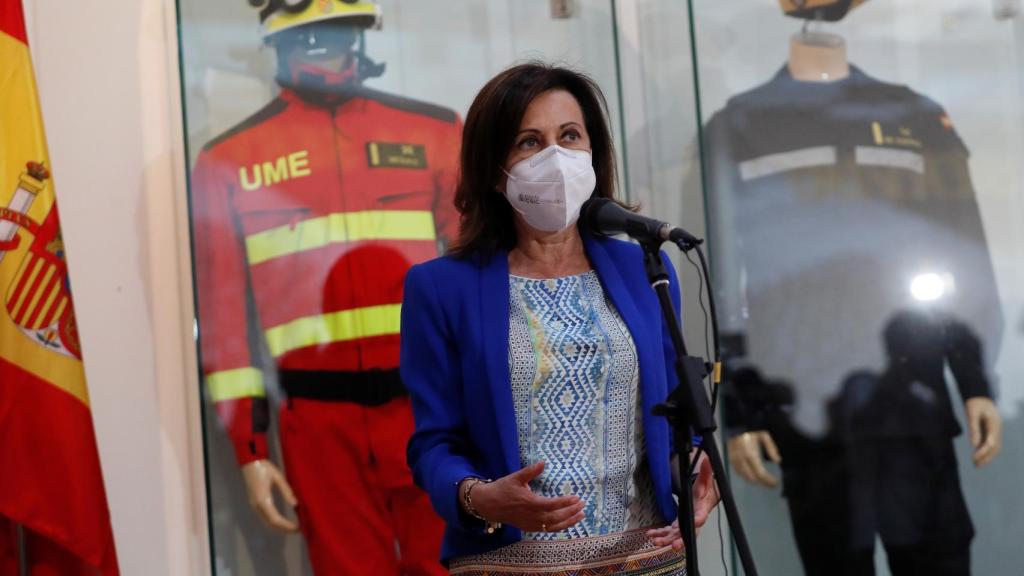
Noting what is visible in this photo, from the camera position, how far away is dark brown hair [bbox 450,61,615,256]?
181cm

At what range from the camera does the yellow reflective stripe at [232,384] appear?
270 centimetres

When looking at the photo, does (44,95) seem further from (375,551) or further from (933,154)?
(933,154)

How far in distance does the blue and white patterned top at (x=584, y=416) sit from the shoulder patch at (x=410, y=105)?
1310 millimetres

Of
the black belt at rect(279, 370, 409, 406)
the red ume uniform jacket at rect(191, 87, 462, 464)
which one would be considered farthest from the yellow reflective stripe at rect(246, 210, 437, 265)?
the black belt at rect(279, 370, 409, 406)

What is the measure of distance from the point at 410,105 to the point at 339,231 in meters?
0.38

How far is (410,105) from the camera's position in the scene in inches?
115

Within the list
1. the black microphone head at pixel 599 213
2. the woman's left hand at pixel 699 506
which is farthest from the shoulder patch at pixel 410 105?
the woman's left hand at pixel 699 506

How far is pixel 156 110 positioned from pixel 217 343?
611 millimetres

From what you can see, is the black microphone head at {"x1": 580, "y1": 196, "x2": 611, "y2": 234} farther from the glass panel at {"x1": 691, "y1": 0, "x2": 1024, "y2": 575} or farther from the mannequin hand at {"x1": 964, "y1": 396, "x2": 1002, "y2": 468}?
the mannequin hand at {"x1": 964, "y1": 396, "x2": 1002, "y2": 468}

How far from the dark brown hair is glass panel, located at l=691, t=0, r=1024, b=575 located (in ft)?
4.28

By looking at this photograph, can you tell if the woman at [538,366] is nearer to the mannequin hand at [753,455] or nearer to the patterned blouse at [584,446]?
the patterned blouse at [584,446]

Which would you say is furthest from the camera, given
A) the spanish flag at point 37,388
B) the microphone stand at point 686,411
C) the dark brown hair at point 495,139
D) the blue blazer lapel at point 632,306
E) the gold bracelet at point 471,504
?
the spanish flag at point 37,388

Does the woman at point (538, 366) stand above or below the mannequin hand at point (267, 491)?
above

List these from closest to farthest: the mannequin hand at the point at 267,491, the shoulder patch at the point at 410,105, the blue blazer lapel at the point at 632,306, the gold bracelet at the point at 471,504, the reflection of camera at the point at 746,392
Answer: the gold bracelet at the point at 471,504, the blue blazer lapel at the point at 632,306, the mannequin hand at the point at 267,491, the shoulder patch at the point at 410,105, the reflection of camera at the point at 746,392
